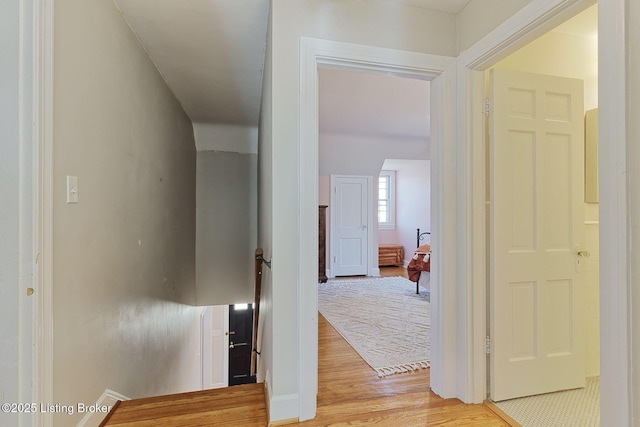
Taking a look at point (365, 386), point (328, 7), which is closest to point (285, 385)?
point (365, 386)

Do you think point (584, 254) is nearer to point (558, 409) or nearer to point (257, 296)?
point (558, 409)

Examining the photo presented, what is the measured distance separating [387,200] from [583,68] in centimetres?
532

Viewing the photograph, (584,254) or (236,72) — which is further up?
(236,72)

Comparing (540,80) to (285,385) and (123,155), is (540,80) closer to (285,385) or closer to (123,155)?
(285,385)

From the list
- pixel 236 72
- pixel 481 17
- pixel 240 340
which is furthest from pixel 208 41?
pixel 240 340

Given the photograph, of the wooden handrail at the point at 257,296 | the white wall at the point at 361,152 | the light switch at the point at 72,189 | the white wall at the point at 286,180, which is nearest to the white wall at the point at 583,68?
the white wall at the point at 286,180

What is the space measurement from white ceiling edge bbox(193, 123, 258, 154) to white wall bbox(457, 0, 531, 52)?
323 centimetres

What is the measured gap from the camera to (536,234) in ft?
5.96

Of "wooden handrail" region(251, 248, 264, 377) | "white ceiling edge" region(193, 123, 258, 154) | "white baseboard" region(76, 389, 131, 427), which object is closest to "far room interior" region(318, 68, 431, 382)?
"wooden handrail" region(251, 248, 264, 377)

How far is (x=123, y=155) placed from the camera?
1.90m

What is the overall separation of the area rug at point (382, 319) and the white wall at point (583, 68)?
1.14 metres

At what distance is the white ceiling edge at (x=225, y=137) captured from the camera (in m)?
4.28

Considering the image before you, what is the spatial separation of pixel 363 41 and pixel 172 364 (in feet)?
11.4

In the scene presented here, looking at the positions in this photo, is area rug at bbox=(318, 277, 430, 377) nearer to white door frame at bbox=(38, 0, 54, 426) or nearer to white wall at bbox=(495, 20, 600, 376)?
white wall at bbox=(495, 20, 600, 376)
